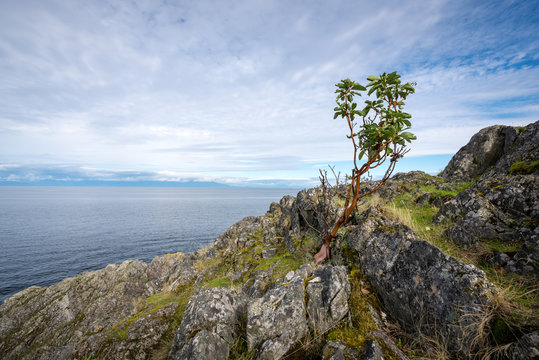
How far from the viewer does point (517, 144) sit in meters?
12.6

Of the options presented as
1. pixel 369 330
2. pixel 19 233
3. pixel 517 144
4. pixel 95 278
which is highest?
pixel 517 144

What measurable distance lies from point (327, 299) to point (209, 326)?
119 inches

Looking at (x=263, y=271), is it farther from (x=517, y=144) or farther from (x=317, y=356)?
(x=517, y=144)

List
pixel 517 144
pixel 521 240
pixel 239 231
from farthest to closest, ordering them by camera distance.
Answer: pixel 239 231 < pixel 517 144 < pixel 521 240

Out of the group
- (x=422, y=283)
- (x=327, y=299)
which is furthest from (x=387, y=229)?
(x=327, y=299)

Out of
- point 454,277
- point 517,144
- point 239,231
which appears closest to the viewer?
point 454,277

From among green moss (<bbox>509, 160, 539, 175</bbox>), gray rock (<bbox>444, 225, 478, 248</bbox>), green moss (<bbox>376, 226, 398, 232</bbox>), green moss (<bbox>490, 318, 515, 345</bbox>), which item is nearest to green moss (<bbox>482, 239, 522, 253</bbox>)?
gray rock (<bbox>444, 225, 478, 248</bbox>)

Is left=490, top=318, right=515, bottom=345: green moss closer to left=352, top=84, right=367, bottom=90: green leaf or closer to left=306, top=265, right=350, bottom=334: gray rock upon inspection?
left=306, top=265, right=350, bottom=334: gray rock

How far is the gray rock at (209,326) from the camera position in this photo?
4.78 meters

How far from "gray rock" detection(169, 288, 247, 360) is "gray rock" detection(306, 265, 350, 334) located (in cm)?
203

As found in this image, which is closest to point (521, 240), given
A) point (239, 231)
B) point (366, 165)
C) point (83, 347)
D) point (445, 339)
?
point (445, 339)

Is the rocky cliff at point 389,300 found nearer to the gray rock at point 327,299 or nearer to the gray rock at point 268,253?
the gray rock at point 327,299

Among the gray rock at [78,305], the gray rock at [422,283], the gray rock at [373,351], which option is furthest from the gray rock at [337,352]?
the gray rock at [78,305]

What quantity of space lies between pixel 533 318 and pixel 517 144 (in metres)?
14.3
